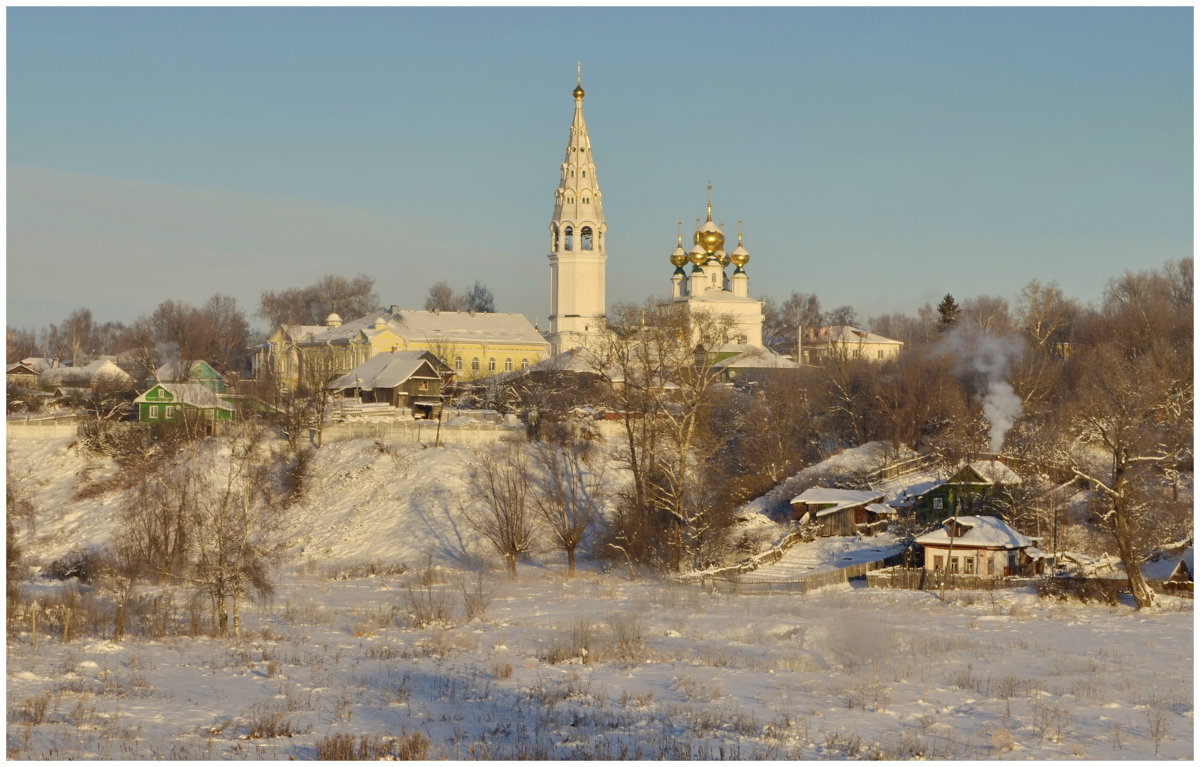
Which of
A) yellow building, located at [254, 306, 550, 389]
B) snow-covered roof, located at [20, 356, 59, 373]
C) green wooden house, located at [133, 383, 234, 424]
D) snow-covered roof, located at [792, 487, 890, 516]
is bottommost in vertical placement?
snow-covered roof, located at [792, 487, 890, 516]

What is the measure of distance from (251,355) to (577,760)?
80.6m

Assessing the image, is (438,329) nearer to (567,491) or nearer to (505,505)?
(567,491)

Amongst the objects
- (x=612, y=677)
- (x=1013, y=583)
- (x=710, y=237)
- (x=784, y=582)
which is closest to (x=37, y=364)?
(x=710, y=237)

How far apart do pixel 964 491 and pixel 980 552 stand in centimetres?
406

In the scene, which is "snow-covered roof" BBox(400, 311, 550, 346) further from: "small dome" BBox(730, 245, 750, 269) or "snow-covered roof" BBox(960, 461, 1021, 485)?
"snow-covered roof" BBox(960, 461, 1021, 485)

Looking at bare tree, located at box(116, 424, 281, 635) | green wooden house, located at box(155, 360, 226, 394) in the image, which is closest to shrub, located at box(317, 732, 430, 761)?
bare tree, located at box(116, 424, 281, 635)

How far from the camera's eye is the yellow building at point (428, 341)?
72.8 meters

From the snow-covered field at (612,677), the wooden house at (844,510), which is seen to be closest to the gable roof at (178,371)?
the snow-covered field at (612,677)

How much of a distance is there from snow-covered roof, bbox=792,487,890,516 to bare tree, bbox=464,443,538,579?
24.3ft

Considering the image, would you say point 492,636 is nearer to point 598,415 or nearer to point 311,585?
point 311,585

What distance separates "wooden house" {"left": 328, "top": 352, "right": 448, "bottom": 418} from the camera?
5759 centimetres

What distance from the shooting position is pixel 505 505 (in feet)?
117

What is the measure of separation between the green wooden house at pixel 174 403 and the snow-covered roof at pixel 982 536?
92.8ft

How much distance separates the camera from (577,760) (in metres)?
15.2
